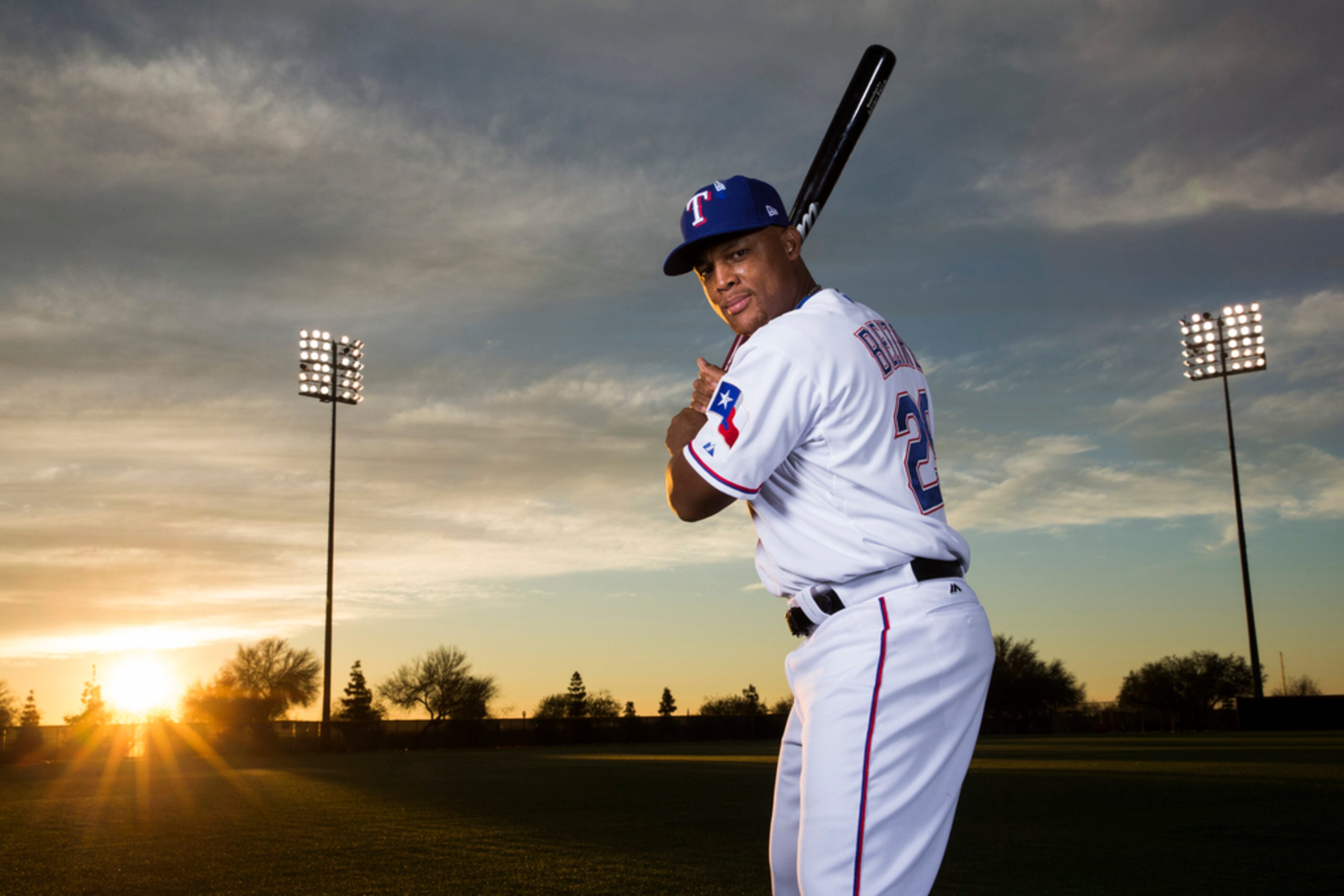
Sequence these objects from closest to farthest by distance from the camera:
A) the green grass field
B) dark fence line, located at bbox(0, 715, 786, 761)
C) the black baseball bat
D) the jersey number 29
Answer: the jersey number 29 → the black baseball bat → the green grass field → dark fence line, located at bbox(0, 715, 786, 761)

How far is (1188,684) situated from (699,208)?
232ft

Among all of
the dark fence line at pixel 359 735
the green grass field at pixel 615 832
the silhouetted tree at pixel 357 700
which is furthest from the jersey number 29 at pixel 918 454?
the silhouetted tree at pixel 357 700


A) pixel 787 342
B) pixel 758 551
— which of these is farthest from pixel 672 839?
pixel 787 342

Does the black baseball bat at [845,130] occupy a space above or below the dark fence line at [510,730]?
above

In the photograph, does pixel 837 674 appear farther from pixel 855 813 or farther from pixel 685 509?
pixel 685 509

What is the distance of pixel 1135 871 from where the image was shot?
5602 mm

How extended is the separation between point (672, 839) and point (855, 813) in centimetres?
532

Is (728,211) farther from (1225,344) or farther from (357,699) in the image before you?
(357,699)

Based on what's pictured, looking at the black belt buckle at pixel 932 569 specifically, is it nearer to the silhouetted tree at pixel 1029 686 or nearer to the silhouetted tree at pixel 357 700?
the silhouetted tree at pixel 1029 686

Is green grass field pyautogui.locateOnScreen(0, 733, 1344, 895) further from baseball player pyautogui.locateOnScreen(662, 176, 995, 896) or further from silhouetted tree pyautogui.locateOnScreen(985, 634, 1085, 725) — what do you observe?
silhouetted tree pyautogui.locateOnScreen(985, 634, 1085, 725)

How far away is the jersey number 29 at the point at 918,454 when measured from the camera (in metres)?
2.48

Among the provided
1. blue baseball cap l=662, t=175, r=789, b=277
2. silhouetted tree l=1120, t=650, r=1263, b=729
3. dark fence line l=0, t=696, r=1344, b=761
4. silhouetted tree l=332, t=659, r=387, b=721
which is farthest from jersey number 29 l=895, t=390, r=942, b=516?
silhouetted tree l=332, t=659, r=387, b=721

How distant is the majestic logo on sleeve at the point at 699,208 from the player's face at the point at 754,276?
10cm

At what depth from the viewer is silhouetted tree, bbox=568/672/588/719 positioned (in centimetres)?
10594
